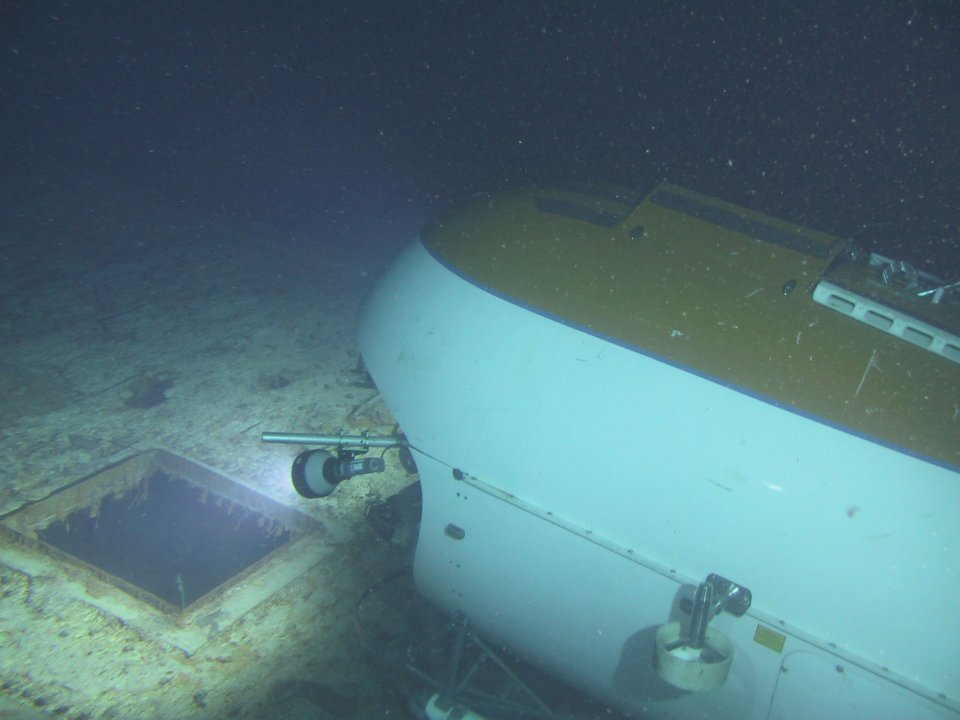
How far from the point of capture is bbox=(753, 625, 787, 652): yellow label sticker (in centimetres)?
167

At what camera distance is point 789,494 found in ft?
5.48

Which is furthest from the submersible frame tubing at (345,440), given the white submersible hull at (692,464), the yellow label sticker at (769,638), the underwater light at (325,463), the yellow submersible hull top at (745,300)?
the yellow label sticker at (769,638)

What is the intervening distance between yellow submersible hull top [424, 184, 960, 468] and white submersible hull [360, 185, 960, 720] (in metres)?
0.01

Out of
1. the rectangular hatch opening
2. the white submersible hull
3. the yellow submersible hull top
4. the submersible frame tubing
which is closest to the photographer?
the white submersible hull

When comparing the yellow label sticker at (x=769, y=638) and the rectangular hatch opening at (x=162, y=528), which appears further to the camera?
the rectangular hatch opening at (x=162, y=528)

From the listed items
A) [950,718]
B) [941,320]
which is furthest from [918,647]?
[941,320]

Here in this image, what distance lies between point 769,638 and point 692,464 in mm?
602

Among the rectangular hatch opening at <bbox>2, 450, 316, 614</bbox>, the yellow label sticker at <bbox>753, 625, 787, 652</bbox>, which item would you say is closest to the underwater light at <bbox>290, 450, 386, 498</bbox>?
the rectangular hatch opening at <bbox>2, 450, 316, 614</bbox>

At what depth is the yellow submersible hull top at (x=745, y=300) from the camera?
1811 millimetres

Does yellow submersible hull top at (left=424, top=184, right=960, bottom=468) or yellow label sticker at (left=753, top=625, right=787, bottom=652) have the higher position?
yellow submersible hull top at (left=424, top=184, right=960, bottom=468)

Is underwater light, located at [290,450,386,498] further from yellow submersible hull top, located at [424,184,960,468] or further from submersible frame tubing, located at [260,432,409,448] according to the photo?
yellow submersible hull top, located at [424,184,960,468]

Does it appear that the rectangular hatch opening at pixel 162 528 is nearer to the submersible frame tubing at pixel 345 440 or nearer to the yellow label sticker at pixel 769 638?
the submersible frame tubing at pixel 345 440

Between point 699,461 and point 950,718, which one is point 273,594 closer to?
point 699,461

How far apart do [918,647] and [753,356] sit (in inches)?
39.4
